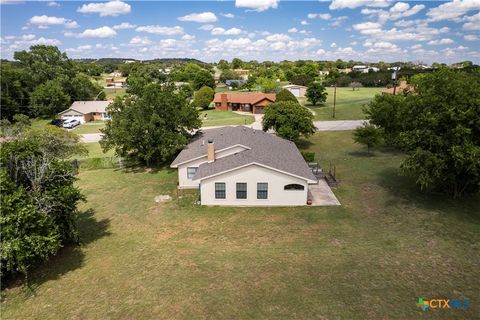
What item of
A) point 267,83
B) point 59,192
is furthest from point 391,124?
point 267,83

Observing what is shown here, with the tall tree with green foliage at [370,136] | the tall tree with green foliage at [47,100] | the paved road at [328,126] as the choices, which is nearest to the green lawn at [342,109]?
the paved road at [328,126]

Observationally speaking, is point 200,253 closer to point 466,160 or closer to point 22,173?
point 22,173

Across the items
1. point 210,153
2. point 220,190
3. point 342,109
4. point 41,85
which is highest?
point 41,85

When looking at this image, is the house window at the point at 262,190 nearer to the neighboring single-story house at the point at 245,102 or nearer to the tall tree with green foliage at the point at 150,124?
the tall tree with green foliage at the point at 150,124

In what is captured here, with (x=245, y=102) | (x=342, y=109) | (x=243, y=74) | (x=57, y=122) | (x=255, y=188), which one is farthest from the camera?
(x=243, y=74)

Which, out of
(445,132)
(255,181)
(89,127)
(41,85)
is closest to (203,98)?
(89,127)

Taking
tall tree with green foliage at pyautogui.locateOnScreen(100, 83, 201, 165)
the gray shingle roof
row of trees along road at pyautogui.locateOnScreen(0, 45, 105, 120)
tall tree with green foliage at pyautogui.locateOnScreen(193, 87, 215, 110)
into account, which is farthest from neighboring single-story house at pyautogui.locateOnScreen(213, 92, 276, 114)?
tall tree with green foliage at pyautogui.locateOnScreen(100, 83, 201, 165)

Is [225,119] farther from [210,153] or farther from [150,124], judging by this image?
[210,153]
